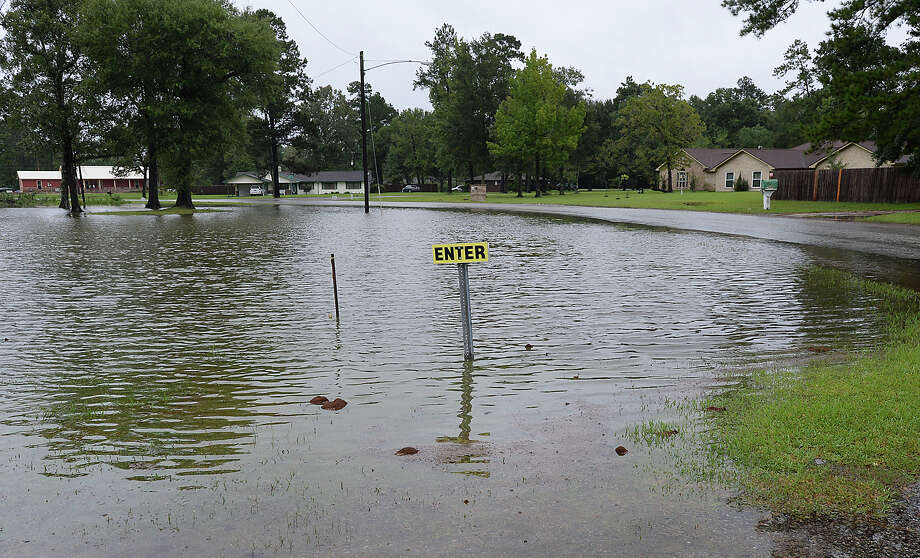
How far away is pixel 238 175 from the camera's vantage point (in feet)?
449

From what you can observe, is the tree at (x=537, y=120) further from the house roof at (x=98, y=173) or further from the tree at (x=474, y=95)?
the house roof at (x=98, y=173)

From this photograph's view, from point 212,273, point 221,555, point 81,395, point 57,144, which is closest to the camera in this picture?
point 221,555

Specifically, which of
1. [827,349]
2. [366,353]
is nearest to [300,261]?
[366,353]

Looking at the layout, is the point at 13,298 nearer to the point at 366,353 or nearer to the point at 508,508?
the point at 366,353

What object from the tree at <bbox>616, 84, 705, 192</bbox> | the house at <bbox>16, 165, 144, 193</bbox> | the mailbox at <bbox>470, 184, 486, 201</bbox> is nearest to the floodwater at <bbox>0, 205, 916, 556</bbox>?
the mailbox at <bbox>470, 184, 486, 201</bbox>

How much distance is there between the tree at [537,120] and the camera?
7369 cm

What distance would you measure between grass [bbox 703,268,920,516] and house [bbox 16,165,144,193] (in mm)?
148649

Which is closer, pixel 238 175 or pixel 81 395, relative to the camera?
pixel 81 395

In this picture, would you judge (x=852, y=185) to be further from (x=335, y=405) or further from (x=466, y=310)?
(x=335, y=405)

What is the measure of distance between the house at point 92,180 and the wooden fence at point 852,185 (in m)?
125

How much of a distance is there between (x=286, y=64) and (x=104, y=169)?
86.9 m

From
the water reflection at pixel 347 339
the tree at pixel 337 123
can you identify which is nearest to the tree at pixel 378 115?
the tree at pixel 337 123

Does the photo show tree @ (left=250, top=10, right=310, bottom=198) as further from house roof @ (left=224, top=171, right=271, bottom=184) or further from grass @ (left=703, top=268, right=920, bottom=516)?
grass @ (left=703, top=268, right=920, bottom=516)

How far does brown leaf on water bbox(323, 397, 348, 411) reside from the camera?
673 centimetres
